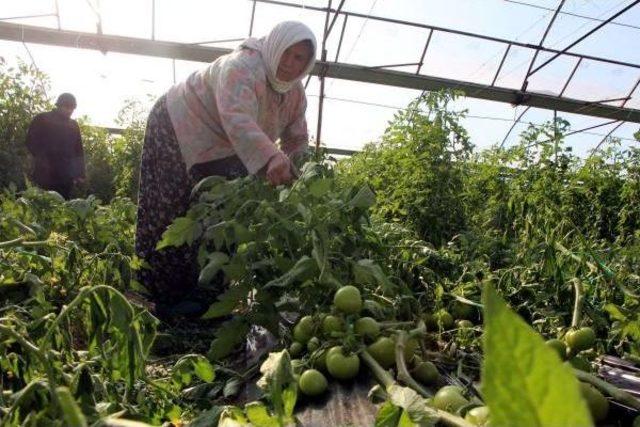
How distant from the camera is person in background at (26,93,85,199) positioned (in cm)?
548

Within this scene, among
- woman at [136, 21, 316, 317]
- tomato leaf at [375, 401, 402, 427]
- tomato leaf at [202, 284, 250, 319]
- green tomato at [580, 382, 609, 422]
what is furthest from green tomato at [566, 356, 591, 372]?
woman at [136, 21, 316, 317]

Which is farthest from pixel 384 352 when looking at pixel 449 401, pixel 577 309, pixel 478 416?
pixel 577 309

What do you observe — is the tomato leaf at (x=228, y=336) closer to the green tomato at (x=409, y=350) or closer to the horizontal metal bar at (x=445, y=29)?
the green tomato at (x=409, y=350)

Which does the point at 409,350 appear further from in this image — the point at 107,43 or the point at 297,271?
the point at 107,43

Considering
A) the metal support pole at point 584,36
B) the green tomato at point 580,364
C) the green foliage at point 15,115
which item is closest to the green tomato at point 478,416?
the green tomato at point 580,364

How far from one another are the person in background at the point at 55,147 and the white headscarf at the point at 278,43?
3483 millimetres

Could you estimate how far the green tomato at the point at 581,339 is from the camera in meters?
1.20

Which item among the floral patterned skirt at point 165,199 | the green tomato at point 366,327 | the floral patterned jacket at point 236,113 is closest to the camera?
the green tomato at point 366,327

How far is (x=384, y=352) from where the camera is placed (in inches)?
48.6

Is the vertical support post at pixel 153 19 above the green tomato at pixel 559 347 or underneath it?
above

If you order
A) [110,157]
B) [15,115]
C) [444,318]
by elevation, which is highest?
[444,318]

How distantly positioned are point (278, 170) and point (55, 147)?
4.03 m

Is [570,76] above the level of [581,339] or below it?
above

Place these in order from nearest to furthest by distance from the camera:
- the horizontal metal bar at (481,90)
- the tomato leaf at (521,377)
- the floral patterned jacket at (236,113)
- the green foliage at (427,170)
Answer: the tomato leaf at (521,377) < the floral patterned jacket at (236,113) < the green foliage at (427,170) < the horizontal metal bar at (481,90)
